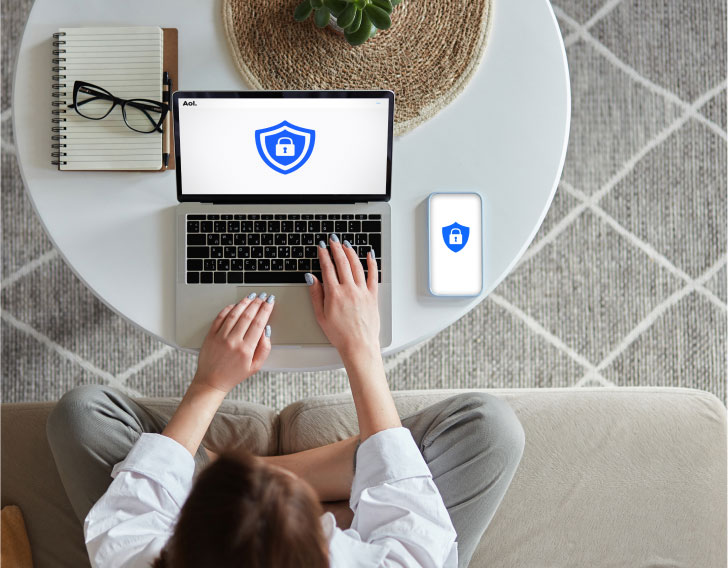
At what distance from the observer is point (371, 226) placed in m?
0.96

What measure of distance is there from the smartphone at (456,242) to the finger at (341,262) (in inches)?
5.0

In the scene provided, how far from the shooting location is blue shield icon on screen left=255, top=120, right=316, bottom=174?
0.92 meters

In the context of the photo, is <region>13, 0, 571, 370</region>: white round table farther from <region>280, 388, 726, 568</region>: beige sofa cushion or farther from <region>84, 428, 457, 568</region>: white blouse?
<region>280, 388, 726, 568</region>: beige sofa cushion

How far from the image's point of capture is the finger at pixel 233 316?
0.93 metres

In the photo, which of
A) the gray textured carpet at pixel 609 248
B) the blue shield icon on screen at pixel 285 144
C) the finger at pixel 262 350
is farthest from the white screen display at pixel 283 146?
the gray textured carpet at pixel 609 248

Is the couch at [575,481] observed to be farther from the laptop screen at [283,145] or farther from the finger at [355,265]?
the laptop screen at [283,145]

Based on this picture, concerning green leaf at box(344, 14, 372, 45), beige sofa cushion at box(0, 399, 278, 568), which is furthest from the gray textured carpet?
green leaf at box(344, 14, 372, 45)

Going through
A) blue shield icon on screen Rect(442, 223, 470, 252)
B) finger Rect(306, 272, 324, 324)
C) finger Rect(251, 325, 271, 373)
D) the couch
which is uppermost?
blue shield icon on screen Rect(442, 223, 470, 252)

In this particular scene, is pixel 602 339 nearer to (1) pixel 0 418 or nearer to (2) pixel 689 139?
(2) pixel 689 139

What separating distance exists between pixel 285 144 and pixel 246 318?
0.26 metres

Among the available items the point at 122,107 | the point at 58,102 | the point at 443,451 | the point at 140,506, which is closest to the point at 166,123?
the point at 122,107

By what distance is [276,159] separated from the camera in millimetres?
930

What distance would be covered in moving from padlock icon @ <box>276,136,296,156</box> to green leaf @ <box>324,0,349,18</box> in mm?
188

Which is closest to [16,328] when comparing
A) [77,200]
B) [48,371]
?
[48,371]
